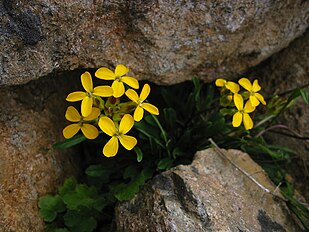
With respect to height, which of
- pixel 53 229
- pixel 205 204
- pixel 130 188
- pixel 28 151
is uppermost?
pixel 205 204

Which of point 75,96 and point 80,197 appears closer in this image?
point 75,96

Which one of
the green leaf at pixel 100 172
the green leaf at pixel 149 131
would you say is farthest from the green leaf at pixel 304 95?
the green leaf at pixel 100 172

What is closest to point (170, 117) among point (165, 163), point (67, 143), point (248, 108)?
point (165, 163)

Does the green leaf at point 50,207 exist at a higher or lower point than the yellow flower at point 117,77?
lower

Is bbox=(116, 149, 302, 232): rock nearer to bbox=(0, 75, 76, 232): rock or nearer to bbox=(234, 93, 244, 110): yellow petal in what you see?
bbox=(234, 93, 244, 110): yellow petal

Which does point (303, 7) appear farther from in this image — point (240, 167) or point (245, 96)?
point (240, 167)

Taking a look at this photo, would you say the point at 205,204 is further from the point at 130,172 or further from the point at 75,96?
the point at 75,96

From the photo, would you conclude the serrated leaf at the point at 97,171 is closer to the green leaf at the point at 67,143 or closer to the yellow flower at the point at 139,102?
the green leaf at the point at 67,143

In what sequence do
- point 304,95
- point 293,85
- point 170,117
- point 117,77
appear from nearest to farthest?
point 117,77 < point 304,95 < point 170,117 < point 293,85
